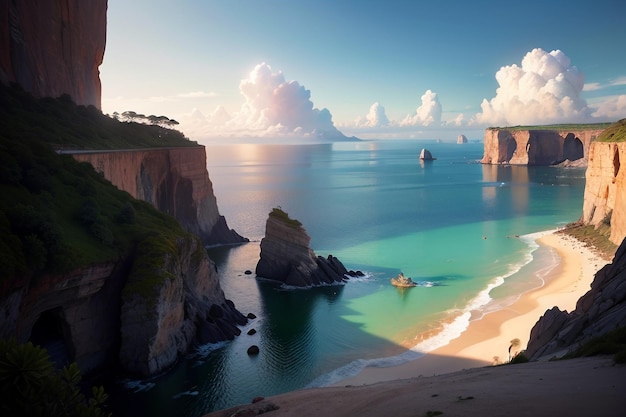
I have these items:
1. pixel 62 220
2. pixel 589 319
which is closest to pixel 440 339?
pixel 589 319

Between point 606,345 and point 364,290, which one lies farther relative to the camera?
point 364,290

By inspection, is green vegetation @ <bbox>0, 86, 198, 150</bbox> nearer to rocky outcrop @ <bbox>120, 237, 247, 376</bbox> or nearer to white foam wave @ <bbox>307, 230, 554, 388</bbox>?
rocky outcrop @ <bbox>120, 237, 247, 376</bbox>

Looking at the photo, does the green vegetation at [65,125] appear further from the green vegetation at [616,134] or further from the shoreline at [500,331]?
the green vegetation at [616,134]

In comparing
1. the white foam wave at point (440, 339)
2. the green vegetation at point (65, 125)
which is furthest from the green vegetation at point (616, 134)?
the green vegetation at point (65, 125)

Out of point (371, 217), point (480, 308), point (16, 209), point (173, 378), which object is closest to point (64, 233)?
point (16, 209)

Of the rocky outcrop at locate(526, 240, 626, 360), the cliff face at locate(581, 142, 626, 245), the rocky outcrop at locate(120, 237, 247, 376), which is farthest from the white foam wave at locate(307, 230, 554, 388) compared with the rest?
the cliff face at locate(581, 142, 626, 245)

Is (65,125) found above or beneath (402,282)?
above

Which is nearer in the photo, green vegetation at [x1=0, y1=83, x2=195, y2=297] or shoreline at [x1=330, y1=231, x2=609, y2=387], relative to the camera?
green vegetation at [x1=0, y1=83, x2=195, y2=297]

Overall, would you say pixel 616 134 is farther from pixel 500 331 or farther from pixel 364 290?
pixel 364 290
